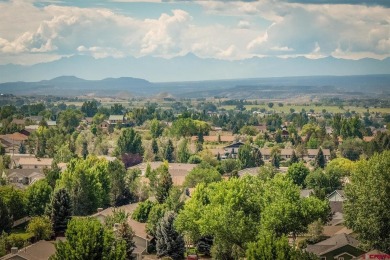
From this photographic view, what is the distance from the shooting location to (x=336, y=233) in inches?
2079

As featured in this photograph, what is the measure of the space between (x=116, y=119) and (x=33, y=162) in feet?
213

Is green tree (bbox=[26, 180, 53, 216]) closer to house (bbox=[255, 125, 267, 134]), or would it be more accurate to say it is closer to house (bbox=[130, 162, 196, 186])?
house (bbox=[130, 162, 196, 186])

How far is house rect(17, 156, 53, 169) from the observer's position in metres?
88.1

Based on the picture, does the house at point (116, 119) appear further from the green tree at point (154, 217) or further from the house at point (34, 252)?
the house at point (34, 252)

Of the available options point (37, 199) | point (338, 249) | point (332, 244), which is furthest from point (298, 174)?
point (338, 249)

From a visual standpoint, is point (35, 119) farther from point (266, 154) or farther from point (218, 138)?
point (266, 154)

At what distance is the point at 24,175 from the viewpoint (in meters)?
79.9

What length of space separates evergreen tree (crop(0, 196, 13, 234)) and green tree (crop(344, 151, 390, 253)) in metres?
23.1

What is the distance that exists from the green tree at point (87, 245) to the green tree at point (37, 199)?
802 inches

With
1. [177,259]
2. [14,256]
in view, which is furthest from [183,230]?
[14,256]

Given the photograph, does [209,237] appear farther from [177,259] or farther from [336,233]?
[336,233]

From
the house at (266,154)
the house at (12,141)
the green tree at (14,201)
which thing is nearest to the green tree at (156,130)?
the house at (12,141)

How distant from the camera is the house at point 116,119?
146363 mm

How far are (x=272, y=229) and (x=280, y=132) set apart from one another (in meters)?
80.3
